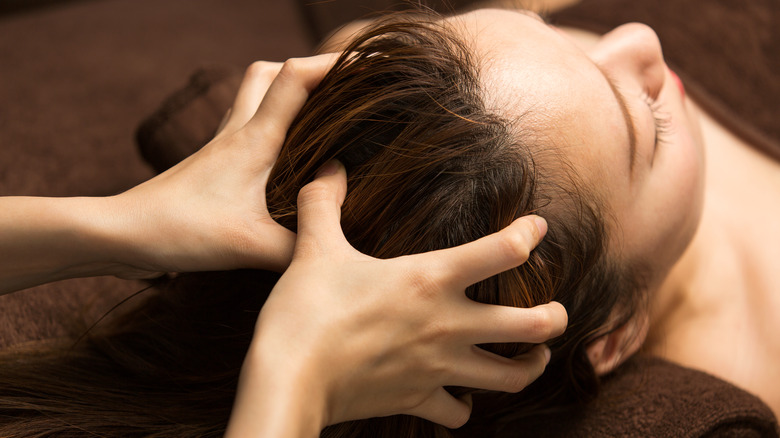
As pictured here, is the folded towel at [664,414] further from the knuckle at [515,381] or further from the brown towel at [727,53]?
the brown towel at [727,53]

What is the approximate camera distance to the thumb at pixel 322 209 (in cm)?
52

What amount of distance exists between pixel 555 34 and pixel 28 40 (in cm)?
115

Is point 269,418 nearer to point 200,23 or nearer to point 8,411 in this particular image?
point 8,411

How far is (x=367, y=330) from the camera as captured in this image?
0.49 m

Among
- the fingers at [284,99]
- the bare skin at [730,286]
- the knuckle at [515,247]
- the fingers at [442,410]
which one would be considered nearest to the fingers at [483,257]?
the knuckle at [515,247]

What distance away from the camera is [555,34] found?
70cm

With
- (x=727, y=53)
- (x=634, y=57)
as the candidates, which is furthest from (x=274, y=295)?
(x=727, y=53)

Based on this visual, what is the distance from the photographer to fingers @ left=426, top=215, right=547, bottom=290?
0.50 meters

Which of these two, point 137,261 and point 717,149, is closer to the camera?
point 137,261

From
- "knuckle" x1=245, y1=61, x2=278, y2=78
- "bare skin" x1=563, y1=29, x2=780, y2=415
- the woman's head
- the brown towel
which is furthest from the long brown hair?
the brown towel

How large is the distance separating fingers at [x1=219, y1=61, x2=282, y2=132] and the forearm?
17cm

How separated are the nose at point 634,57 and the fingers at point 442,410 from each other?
17.9 inches

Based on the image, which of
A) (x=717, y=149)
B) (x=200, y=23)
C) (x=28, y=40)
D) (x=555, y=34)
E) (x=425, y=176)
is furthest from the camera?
(x=200, y=23)

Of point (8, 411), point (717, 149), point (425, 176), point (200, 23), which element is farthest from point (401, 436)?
point (200, 23)
